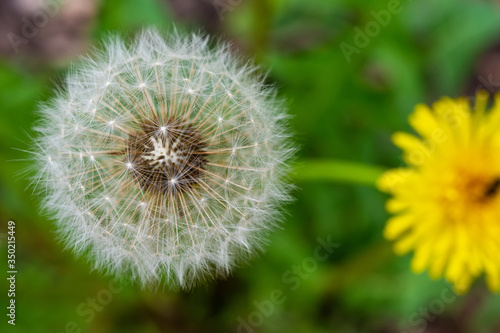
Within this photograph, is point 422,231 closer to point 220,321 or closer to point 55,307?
point 220,321

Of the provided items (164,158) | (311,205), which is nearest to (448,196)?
(164,158)

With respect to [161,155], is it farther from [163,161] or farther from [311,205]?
[311,205]

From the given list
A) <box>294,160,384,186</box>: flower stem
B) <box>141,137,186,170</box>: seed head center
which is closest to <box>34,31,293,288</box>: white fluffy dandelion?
<box>141,137,186,170</box>: seed head center

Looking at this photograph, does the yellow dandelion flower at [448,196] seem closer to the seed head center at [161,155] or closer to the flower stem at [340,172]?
the flower stem at [340,172]

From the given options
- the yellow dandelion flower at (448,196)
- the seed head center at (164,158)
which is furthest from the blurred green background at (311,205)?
the seed head center at (164,158)

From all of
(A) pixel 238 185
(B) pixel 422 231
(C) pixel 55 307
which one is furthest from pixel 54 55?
(B) pixel 422 231

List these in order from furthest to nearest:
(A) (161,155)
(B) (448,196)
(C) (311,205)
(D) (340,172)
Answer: (C) (311,205), (D) (340,172), (B) (448,196), (A) (161,155)
